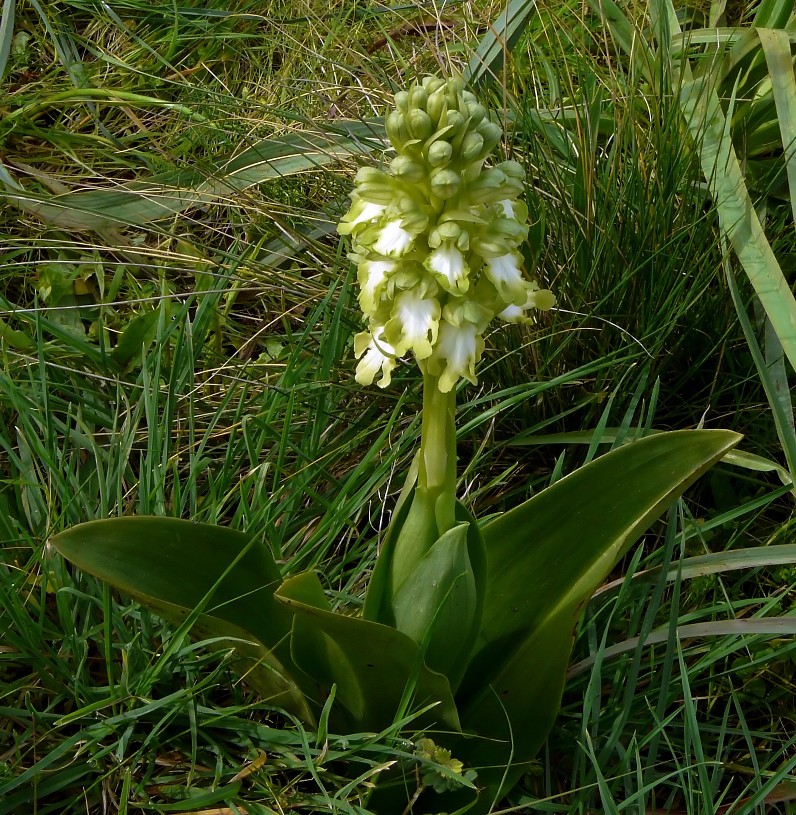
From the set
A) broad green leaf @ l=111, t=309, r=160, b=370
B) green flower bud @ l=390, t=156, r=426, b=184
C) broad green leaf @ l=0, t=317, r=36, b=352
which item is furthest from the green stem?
broad green leaf @ l=0, t=317, r=36, b=352

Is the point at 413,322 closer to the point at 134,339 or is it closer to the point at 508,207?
the point at 508,207

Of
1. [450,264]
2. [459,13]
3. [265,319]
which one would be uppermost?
[459,13]

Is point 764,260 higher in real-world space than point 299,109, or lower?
lower


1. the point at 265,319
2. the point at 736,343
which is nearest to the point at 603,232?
the point at 736,343

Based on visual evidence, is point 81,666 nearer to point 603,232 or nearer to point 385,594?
point 385,594

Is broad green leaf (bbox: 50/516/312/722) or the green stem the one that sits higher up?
the green stem

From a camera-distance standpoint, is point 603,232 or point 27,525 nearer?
point 27,525

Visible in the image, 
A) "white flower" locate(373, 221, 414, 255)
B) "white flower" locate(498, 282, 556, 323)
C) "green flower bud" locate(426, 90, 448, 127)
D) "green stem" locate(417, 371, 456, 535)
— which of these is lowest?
"green stem" locate(417, 371, 456, 535)

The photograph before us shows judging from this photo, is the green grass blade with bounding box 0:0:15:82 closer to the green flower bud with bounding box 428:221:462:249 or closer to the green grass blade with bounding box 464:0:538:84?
the green grass blade with bounding box 464:0:538:84

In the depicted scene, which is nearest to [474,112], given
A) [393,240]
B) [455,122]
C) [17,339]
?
[455,122]
